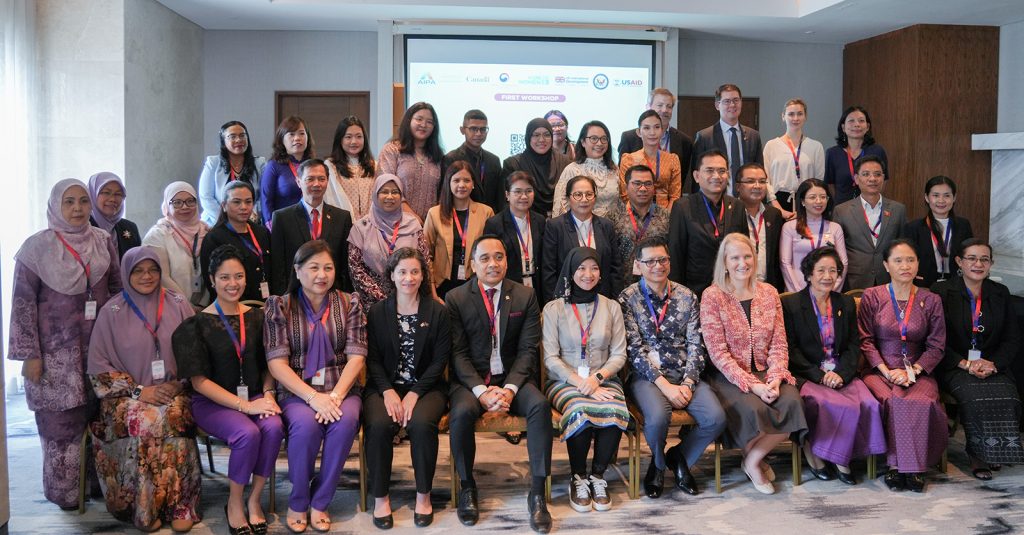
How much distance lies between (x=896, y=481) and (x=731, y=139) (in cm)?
265

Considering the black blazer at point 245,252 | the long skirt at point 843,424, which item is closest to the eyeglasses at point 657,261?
the long skirt at point 843,424

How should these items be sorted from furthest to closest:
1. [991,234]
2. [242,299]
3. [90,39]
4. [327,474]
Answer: [991,234] → [90,39] → [242,299] → [327,474]

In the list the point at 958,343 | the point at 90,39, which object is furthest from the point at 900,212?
the point at 90,39

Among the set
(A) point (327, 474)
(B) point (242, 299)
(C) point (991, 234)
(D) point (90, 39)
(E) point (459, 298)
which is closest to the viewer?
(A) point (327, 474)

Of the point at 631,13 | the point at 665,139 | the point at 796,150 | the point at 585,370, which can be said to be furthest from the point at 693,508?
the point at 631,13

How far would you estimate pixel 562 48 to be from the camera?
8961mm

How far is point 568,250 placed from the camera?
15.3 feet

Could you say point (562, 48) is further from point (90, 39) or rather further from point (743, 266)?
point (743, 266)

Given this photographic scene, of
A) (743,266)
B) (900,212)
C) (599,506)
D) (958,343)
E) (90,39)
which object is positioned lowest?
(599,506)

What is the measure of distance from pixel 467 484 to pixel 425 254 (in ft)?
4.38

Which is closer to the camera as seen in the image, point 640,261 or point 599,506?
point 599,506

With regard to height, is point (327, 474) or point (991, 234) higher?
point (991, 234)

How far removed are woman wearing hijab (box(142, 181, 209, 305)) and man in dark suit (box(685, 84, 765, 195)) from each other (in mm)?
3352

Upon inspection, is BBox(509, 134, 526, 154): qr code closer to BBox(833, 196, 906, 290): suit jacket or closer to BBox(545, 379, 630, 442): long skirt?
BBox(833, 196, 906, 290): suit jacket
